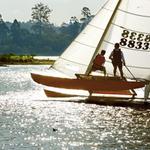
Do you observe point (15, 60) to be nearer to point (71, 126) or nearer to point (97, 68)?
point (97, 68)

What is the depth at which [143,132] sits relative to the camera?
29.6 m

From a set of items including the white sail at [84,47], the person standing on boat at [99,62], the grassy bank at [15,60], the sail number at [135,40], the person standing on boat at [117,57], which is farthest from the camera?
the grassy bank at [15,60]

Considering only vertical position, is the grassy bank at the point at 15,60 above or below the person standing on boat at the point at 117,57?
Result: below

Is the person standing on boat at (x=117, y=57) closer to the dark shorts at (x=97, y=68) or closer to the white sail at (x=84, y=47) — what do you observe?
the dark shorts at (x=97, y=68)

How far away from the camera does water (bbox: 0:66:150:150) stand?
26078mm

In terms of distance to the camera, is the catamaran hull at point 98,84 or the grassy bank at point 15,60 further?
the grassy bank at point 15,60

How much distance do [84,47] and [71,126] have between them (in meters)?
10.1

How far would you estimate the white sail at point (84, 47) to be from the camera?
39.9 metres

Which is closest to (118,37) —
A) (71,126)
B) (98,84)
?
(98,84)

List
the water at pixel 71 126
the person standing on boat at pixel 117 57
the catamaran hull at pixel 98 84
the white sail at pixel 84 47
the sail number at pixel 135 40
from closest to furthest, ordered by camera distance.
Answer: the water at pixel 71 126, the catamaran hull at pixel 98 84, the white sail at pixel 84 47, the person standing on boat at pixel 117 57, the sail number at pixel 135 40

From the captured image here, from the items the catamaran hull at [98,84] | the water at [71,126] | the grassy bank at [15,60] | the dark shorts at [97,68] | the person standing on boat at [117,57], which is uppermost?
the person standing on boat at [117,57]

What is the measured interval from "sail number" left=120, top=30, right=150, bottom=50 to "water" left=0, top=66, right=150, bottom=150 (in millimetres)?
4836

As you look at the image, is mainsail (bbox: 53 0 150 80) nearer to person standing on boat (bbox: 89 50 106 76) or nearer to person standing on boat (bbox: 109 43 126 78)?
person standing on boat (bbox: 89 50 106 76)

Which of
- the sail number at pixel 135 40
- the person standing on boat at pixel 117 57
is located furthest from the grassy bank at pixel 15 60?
the person standing on boat at pixel 117 57
